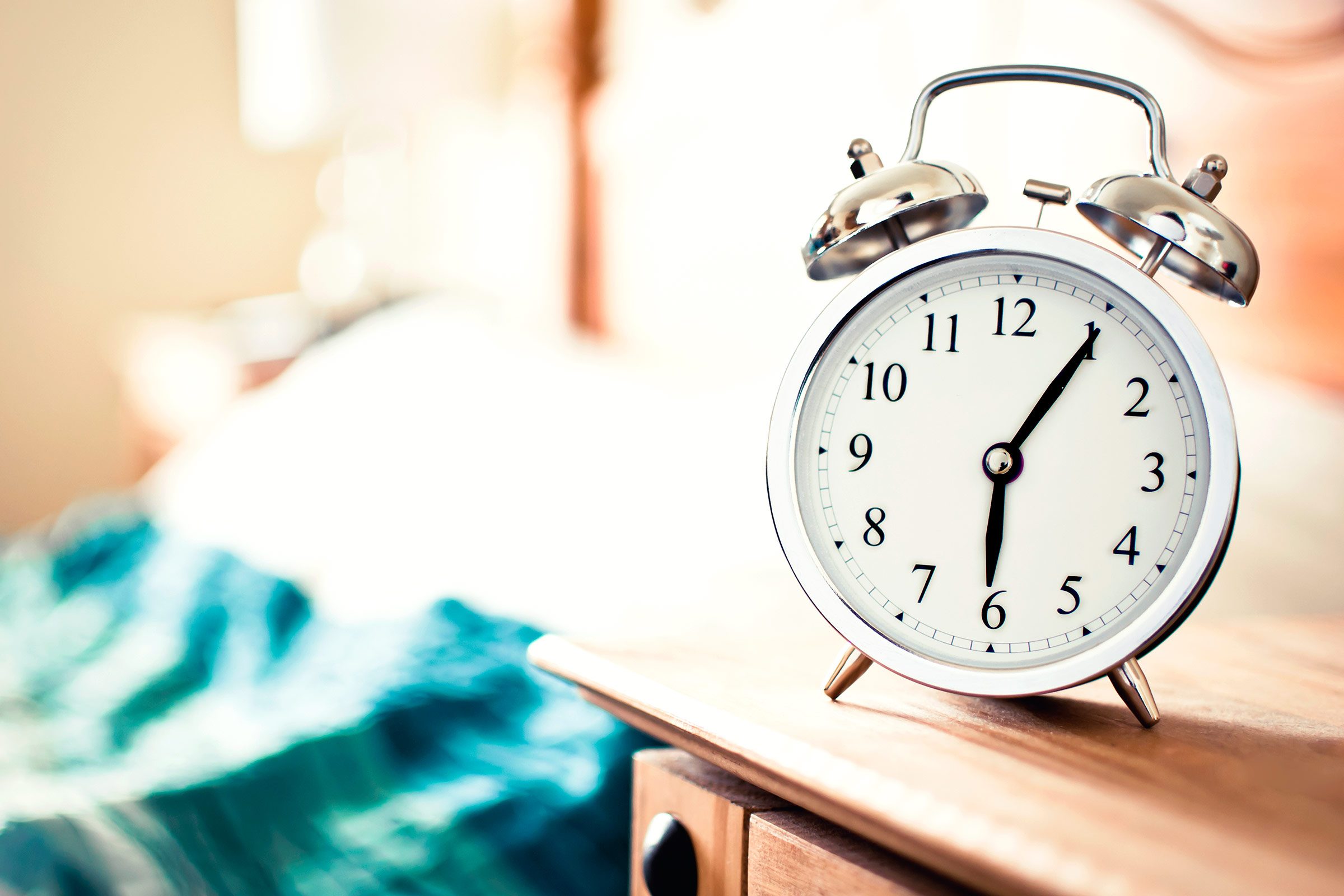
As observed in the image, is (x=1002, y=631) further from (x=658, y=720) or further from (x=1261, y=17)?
(x=1261, y=17)

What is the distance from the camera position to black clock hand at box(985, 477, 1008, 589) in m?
0.51

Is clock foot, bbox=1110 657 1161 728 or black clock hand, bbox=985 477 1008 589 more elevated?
black clock hand, bbox=985 477 1008 589

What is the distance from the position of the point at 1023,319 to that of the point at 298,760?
673 millimetres

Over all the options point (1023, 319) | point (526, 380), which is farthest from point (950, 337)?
point (526, 380)

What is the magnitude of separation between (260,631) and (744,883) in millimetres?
833

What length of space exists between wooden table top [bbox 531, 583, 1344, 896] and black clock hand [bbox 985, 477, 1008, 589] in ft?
0.24

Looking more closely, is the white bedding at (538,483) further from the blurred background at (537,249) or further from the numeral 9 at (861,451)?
the numeral 9 at (861,451)

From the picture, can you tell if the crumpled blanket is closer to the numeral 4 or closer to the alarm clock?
the alarm clock

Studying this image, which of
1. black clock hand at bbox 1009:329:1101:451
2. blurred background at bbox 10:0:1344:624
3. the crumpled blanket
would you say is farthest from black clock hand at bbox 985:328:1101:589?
blurred background at bbox 10:0:1344:624

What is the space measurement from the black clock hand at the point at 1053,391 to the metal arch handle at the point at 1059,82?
96 millimetres

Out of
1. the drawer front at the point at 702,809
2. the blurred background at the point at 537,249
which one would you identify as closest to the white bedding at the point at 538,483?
the blurred background at the point at 537,249

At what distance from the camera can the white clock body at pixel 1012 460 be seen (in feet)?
1.58

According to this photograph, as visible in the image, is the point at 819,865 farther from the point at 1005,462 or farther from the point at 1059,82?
the point at 1059,82

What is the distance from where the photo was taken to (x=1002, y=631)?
0.51 metres
